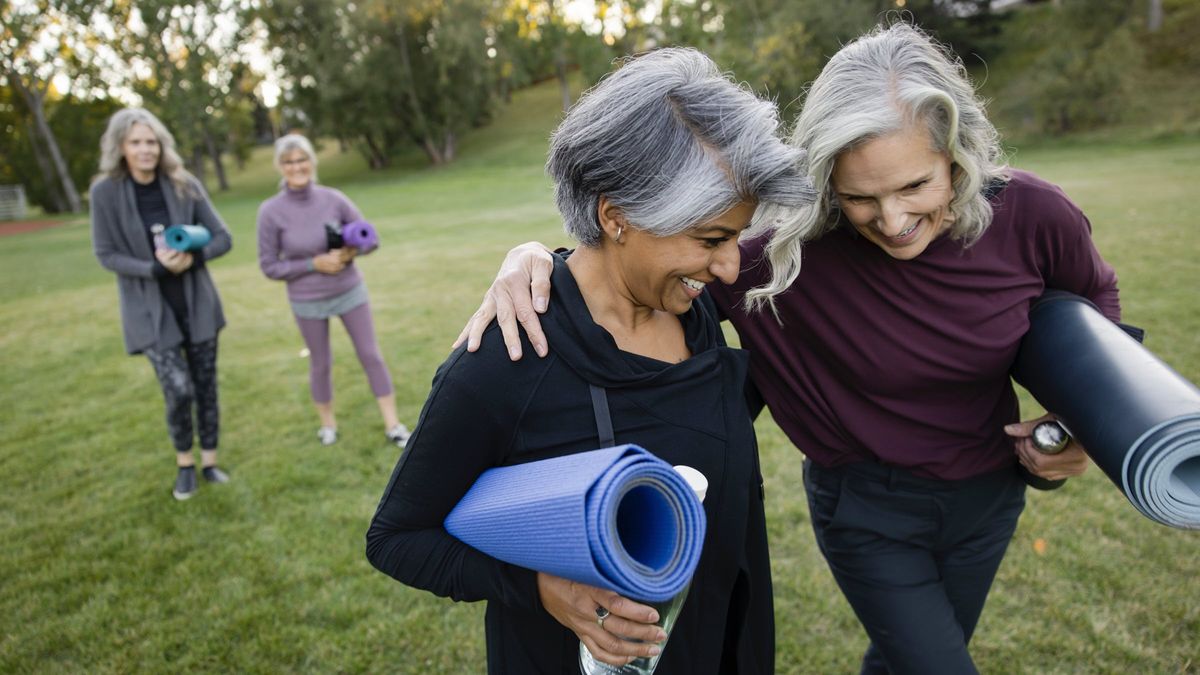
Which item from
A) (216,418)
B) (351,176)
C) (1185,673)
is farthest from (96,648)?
(351,176)

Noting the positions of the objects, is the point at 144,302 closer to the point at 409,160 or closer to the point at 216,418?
the point at 216,418

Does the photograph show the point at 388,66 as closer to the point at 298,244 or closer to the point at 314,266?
the point at 298,244

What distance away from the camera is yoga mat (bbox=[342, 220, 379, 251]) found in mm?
5418

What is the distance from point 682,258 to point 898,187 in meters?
0.71

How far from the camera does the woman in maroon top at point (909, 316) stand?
1961 millimetres

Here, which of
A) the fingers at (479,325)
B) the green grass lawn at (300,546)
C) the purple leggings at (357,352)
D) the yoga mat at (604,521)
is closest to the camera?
the yoga mat at (604,521)

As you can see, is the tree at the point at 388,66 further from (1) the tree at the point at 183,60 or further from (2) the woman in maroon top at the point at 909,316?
(2) the woman in maroon top at the point at 909,316

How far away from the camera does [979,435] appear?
2.19m

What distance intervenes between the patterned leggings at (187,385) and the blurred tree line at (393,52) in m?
30.8

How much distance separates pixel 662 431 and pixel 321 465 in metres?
4.45

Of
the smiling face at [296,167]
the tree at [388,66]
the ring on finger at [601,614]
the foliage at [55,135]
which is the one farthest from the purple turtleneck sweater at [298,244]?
the foliage at [55,135]

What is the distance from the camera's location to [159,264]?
4.77 metres

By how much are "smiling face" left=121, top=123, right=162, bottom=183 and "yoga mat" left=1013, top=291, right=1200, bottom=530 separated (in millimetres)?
5061

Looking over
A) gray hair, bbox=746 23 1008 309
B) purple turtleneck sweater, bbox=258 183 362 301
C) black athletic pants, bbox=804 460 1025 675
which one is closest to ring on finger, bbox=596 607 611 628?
gray hair, bbox=746 23 1008 309
